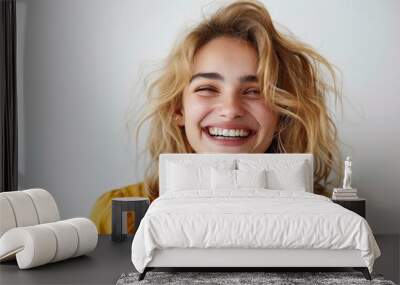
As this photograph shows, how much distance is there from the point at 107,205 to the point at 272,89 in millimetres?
2135

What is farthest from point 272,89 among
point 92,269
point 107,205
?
point 92,269

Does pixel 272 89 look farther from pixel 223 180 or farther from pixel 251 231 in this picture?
pixel 251 231

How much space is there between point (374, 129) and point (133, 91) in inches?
101

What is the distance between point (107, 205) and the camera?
7.36m

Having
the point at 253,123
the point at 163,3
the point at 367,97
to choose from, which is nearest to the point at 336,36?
the point at 367,97

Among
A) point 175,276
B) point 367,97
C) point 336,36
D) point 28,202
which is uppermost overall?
point 336,36

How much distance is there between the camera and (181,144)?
7148 millimetres

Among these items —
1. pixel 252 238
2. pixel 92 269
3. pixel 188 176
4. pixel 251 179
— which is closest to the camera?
pixel 252 238

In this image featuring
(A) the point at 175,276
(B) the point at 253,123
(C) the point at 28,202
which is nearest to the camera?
(A) the point at 175,276

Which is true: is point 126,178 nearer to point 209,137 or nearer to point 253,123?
point 209,137

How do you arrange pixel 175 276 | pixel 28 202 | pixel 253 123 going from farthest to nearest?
1. pixel 253 123
2. pixel 28 202
3. pixel 175 276

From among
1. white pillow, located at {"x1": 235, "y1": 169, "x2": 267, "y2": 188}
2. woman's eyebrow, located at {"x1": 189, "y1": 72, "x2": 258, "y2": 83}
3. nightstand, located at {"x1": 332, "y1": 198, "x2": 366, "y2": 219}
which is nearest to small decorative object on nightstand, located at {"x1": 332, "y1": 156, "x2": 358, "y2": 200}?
nightstand, located at {"x1": 332, "y1": 198, "x2": 366, "y2": 219}

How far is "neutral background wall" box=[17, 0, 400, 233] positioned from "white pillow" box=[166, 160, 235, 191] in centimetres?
68

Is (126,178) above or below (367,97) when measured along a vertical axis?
below
